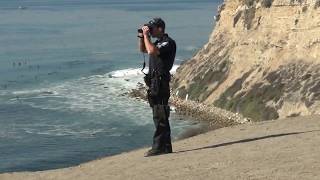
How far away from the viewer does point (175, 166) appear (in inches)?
427

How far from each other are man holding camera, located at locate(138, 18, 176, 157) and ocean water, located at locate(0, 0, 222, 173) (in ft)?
82.8

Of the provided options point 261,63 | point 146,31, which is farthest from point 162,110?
point 261,63

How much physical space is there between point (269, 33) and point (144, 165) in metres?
45.2

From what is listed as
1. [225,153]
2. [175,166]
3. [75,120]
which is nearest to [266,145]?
[225,153]

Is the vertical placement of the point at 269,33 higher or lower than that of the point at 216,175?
lower

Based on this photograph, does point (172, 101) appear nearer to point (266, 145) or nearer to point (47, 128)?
point (47, 128)

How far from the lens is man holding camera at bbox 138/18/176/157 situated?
38.9 feet

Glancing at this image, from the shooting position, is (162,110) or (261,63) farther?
(261,63)

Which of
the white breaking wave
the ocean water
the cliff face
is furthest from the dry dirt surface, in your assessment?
the white breaking wave

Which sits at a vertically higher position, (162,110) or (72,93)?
(162,110)

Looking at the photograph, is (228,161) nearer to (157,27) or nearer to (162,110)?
(162,110)

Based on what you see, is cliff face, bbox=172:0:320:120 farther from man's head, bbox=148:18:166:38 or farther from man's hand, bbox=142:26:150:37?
man's hand, bbox=142:26:150:37

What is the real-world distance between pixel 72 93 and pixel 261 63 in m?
19.7

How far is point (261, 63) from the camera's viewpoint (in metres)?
54.4
